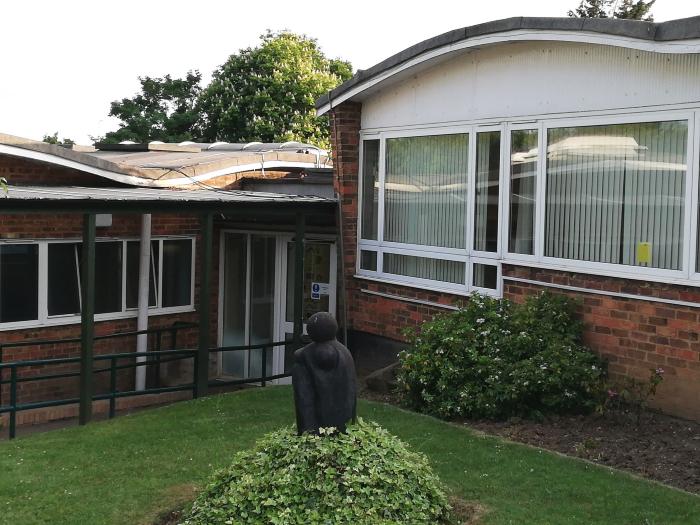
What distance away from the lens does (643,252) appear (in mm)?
9180

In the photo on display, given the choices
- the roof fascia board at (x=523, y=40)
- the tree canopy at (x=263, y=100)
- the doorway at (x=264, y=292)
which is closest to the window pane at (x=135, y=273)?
the doorway at (x=264, y=292)

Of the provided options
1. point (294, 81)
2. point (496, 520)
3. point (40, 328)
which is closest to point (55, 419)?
point (40, 328)

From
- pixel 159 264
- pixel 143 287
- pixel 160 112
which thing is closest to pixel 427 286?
pixel 143 287

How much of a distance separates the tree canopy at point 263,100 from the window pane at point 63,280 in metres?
18.2

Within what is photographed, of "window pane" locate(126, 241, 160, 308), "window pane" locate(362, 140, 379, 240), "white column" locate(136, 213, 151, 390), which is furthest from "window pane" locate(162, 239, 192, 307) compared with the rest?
"window pane" locate(362, 140, 379, 240)

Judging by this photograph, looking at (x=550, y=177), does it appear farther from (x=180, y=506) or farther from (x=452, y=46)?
(x=180, y=506)

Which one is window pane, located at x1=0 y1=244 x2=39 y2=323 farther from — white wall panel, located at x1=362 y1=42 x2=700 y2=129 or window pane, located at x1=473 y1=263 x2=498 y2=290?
window pane, located at x1=473 y1=263 x2=498 y2=290

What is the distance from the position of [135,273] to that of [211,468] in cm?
691

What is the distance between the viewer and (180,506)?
708 centimetres

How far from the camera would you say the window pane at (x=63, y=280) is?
13.4 m

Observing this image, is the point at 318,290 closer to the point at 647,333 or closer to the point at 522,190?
the point at 522,190

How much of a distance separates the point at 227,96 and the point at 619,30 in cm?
2705

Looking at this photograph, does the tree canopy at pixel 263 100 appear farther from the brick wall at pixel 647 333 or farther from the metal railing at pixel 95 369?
the brick wall at pixel 647 333

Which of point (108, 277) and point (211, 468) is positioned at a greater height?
point (108, 277)
